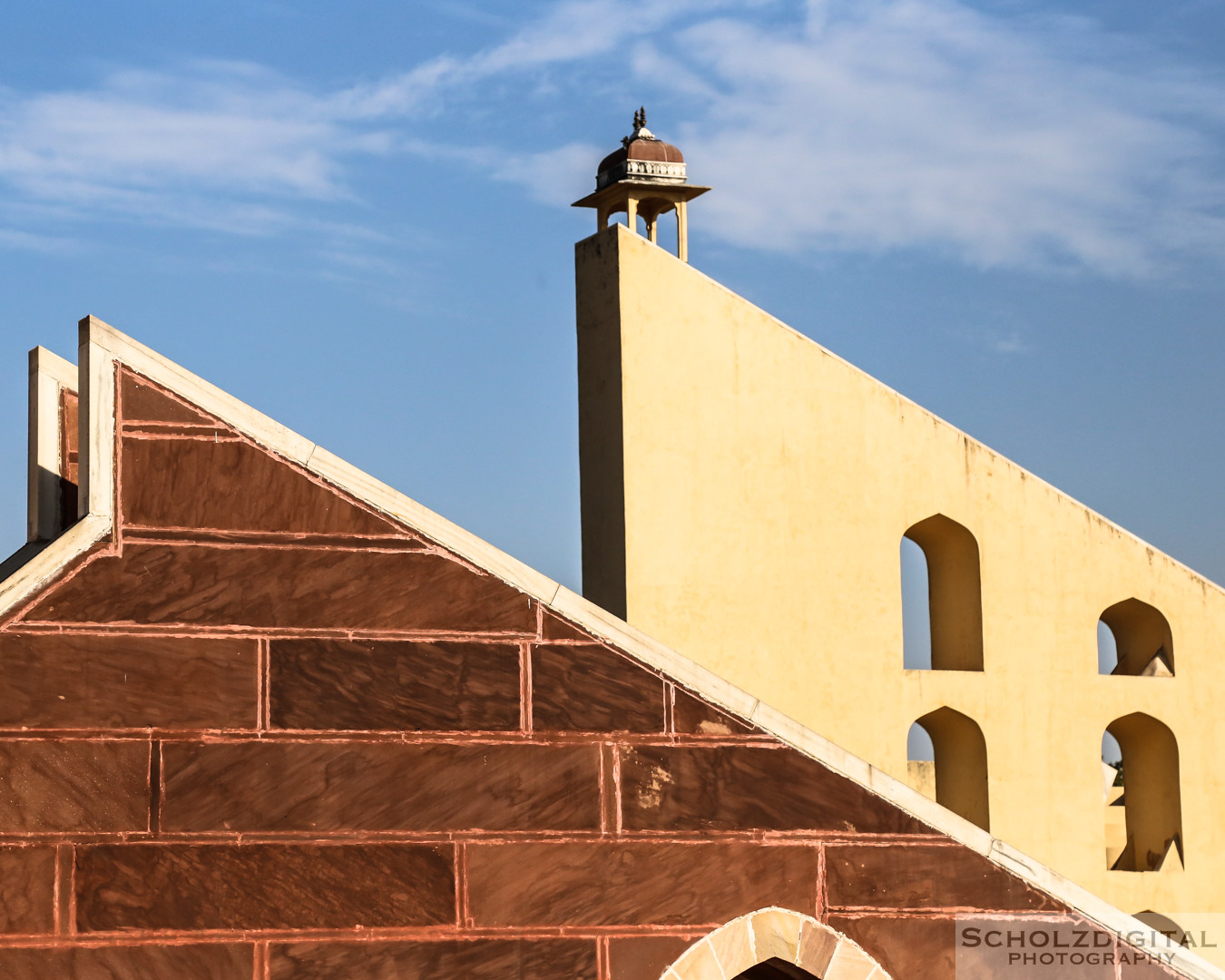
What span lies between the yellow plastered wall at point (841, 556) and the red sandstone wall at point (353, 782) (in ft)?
11.9

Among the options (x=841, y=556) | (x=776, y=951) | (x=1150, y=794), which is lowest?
(x=776, y=951)

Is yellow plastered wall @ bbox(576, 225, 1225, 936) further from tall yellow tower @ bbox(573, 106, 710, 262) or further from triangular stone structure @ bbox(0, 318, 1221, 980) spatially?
triangular stone structure @ bbox(0, 318, 1221, 980)

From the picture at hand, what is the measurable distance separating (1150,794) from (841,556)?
10.3 feet

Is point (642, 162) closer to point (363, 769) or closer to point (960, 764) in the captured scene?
point (960, 764)

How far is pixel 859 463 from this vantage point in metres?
10.5

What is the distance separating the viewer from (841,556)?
34.1ft

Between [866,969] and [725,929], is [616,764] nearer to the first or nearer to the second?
[725,929]

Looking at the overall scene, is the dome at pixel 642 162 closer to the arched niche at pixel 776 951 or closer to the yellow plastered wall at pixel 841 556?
the yellow plastered wall at pixel 841 556

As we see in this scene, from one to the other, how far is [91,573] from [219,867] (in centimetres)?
114

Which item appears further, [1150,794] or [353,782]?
[1150,794]

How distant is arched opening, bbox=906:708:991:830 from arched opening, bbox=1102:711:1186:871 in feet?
4.10

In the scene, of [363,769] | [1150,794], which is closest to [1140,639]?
[1150,794]

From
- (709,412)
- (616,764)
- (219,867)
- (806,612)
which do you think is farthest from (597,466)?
(219,867)

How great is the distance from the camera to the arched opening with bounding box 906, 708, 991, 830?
34.9ft
